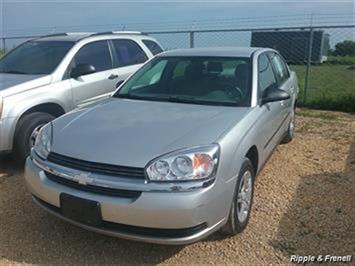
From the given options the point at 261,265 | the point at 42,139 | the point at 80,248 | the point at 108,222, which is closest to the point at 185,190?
the point at 108,222

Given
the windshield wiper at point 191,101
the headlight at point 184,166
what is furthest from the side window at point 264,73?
the headlight at point 184,166

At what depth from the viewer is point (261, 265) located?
3260 millimetres

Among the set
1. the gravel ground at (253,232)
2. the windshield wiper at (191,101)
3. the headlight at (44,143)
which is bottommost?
the gravel ground at (253,232)

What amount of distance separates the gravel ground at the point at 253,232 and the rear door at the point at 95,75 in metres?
1.36

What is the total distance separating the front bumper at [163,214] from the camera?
2902 millimetres

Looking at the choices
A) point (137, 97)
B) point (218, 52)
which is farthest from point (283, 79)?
point (137, 97)

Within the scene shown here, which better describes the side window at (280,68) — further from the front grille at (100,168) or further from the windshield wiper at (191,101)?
the front grille at (100,168)

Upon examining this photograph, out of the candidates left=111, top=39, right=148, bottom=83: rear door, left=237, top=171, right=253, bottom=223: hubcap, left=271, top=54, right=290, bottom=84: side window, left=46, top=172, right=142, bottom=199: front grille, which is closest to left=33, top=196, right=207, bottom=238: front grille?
left=46, top=172, right=142, bottom=199: front grille

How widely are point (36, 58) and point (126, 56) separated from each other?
1.43 m

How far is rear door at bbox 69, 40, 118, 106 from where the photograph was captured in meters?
5.87

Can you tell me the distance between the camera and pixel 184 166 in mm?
3035

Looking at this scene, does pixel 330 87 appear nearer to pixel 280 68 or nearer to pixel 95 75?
pixel 280 68

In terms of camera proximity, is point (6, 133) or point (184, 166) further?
point (6, 133)

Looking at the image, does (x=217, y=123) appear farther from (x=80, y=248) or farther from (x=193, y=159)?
(x=80, y=248)
